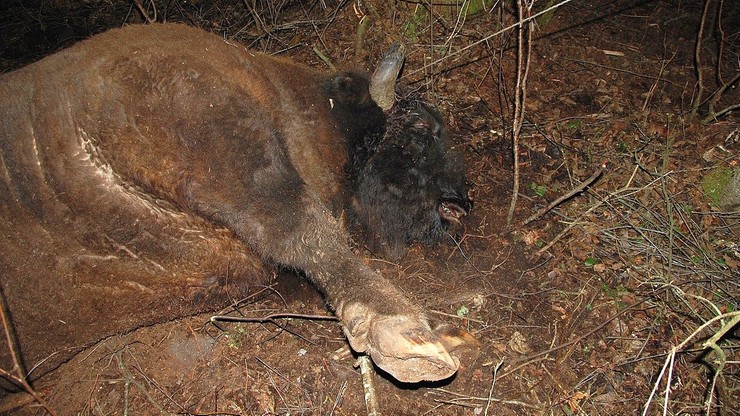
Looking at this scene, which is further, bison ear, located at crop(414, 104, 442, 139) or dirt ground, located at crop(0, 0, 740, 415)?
bison ear, located at crop(414, 104, 442, 139)

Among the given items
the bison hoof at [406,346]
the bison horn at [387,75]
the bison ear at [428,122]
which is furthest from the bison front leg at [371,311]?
the bison ear at [428,122]

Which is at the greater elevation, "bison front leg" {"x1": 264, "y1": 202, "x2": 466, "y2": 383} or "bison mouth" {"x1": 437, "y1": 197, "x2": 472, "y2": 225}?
"bison front leg" {"x1": 264, "y1": 202, "x2": 466, "y2": 383}

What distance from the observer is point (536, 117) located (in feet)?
18.1

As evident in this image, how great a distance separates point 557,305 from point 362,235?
171 cm

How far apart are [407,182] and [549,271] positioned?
143 centimetres

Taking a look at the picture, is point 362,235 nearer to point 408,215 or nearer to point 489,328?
point 408,215

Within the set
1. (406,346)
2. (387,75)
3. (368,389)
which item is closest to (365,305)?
(406,346)

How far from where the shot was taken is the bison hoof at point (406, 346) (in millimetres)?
2742

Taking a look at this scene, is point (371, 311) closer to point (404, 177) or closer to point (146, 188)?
point (404, 177)

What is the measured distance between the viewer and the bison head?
13.5ft

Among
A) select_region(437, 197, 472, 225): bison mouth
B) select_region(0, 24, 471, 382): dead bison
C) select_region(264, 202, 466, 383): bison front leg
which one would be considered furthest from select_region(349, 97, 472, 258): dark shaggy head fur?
select_region(264, 202, 466, 383): bison front leg

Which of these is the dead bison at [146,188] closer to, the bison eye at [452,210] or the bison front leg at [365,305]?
the bison front leg at [365,305]

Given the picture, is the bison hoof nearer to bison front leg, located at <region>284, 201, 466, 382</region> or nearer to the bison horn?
bison front leg, located at <region>284, 201, 466, 382</region>

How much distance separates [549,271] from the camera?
4195 mm
